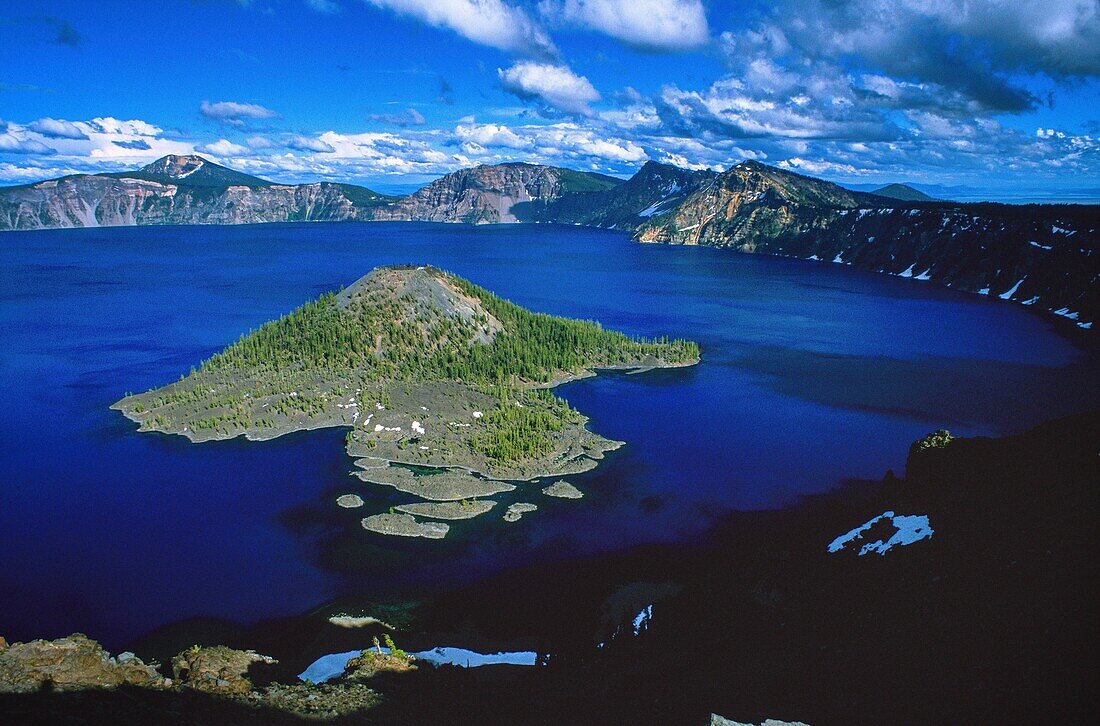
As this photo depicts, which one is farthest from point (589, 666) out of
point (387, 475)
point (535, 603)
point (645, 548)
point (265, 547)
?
point (387, 475)

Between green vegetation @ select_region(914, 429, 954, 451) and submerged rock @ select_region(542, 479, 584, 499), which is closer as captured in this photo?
green vegetation @ select_region(914, 429, 954, 451)

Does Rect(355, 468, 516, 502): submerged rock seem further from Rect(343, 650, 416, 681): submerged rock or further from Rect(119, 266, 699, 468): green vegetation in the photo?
Rect(343, 650, 416, 681): submerged rock

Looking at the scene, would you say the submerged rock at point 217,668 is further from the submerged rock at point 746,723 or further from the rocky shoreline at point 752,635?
the submerged rock at point 746,723

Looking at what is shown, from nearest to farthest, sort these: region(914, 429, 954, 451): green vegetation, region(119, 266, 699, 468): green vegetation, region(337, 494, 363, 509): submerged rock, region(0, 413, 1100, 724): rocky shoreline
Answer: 1. region(0, 413, 1100, 724): rocky shoreline
2. region(914, 429, 954, 451): green vegetation
3. region(337, 494, 363, 509): submerged rock
4. region(119, 266, 699, 468): green vegetation

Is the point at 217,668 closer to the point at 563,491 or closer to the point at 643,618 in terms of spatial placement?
the point at 643,618

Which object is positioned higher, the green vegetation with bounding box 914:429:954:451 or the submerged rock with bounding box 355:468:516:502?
the green vegetation with bounding box 914:429:954:451

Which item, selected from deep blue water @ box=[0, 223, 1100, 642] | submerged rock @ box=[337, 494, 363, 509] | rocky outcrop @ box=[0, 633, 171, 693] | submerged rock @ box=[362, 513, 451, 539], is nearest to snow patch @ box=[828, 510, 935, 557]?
deep blue water @ box=[0, 223, 1100, 642]

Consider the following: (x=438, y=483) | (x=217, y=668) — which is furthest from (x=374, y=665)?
(x=438, y=483)
